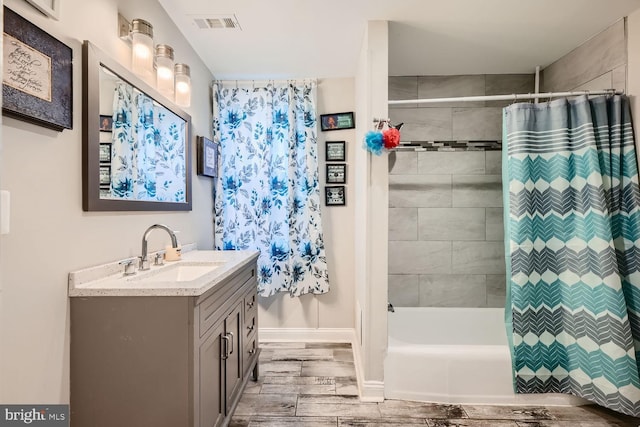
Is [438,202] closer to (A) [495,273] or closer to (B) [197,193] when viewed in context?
(A) [495,273]

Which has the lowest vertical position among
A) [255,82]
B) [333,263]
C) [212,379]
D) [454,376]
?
[454,376]

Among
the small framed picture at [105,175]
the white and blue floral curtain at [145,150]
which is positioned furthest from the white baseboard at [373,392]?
the small framed picture at [105,175]

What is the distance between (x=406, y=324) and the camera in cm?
275

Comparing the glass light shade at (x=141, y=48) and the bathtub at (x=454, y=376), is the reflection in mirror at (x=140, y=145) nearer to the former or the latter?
the glass light shade at (x=141, y=48)

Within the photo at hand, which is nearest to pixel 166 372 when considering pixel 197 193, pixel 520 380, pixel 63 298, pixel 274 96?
pixel 63 298

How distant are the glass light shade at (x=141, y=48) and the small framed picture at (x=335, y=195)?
1663 mm

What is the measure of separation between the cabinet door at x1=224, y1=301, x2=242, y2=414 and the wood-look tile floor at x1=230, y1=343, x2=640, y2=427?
237 millimetres

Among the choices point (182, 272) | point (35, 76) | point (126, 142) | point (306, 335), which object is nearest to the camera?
point (35, 76)

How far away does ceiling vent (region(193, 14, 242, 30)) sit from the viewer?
6.42ft

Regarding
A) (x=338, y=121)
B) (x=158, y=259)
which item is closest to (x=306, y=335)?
(x=158, y=259)

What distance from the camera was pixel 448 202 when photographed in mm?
2779

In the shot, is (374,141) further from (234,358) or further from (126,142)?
(234,358)

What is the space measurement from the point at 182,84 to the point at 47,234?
3.95ft

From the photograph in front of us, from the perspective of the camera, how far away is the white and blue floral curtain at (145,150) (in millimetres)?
1479
